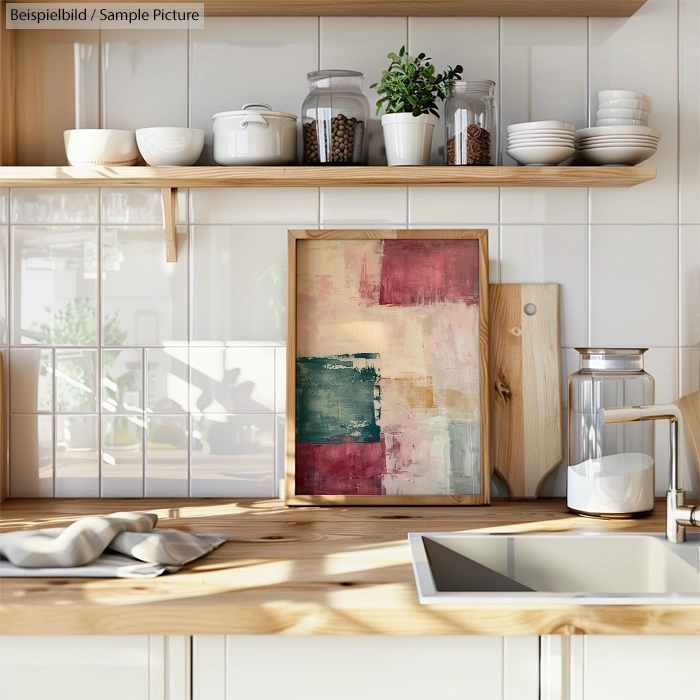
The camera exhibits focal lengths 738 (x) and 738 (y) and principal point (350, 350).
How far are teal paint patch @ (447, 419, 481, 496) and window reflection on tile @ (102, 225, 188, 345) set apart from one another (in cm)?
62

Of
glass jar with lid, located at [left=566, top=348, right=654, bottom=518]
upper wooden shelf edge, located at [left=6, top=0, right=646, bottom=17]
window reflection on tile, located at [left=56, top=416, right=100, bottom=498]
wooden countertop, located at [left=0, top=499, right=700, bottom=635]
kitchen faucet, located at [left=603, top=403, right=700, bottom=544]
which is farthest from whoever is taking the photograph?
window reflection on tile, located at [left=56, top=416, right=100, bottom=498]

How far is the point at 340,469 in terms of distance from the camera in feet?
5.09

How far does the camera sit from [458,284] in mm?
1567

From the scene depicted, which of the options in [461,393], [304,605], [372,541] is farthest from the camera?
[461,393]

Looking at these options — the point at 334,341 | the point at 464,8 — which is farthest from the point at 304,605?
the point at 464,8

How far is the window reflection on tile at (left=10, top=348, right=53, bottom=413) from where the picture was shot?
5.24ft

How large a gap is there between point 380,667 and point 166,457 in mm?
782

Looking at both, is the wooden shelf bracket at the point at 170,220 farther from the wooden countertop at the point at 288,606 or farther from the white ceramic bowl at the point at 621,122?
the white ceramic bowl at the point at 621,122

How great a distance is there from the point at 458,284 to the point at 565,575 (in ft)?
2.04

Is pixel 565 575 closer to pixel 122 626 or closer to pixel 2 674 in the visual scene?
pixel 122 626

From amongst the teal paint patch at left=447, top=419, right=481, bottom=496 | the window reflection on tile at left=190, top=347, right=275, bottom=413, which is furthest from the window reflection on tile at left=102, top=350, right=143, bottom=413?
the teal paint patch at left=447, top=419, right=481, bottom=496

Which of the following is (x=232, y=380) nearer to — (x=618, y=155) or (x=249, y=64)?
Answer: (x=249, y=64)

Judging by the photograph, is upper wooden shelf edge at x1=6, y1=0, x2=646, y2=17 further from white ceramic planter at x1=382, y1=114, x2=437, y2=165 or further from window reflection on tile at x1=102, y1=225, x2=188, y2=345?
window reflection on tile at x1=102, y1=225, x2=188, y2=345

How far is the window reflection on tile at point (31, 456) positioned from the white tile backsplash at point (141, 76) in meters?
0.66
